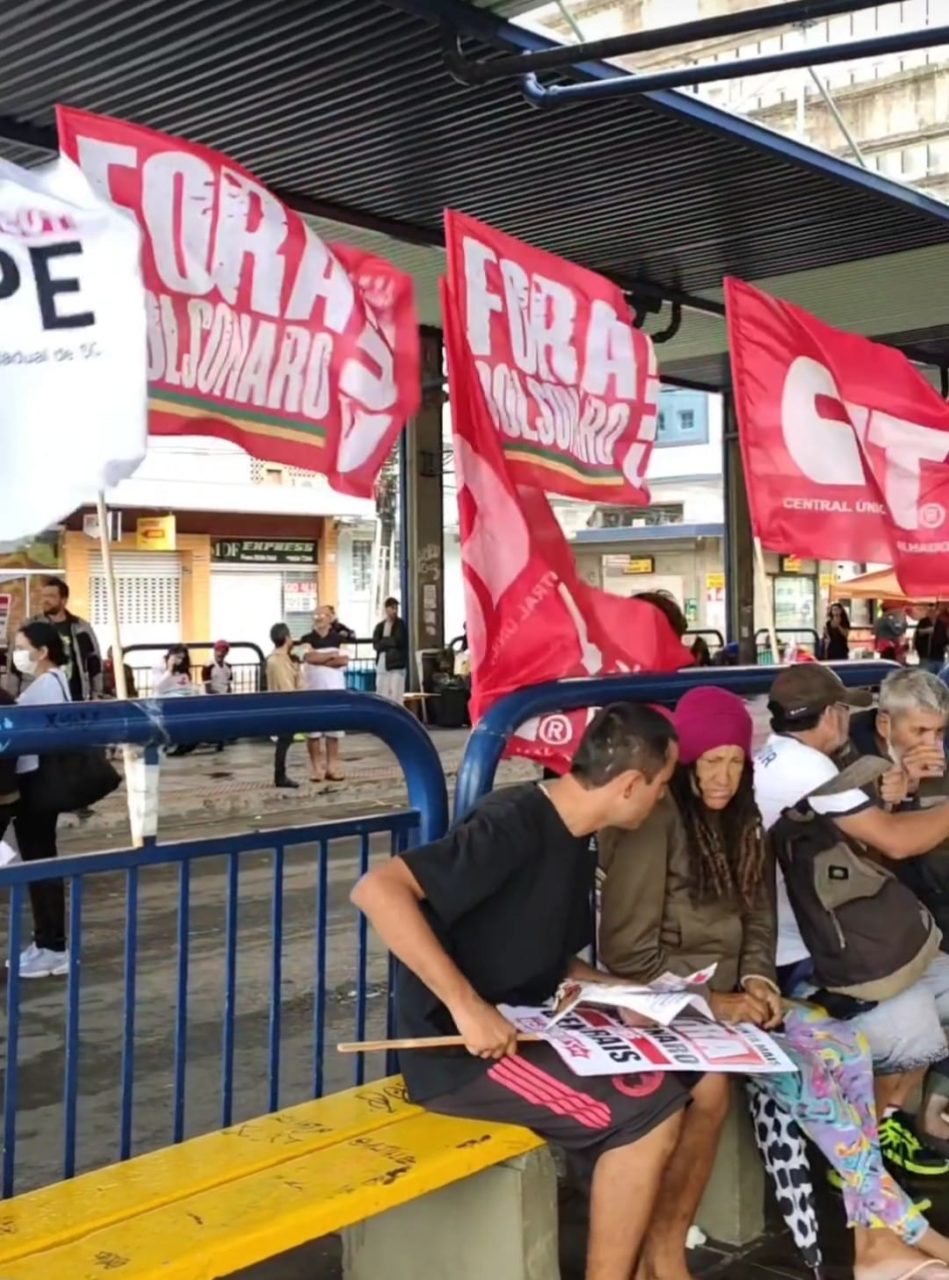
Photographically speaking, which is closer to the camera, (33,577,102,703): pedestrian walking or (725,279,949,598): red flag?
(725,279,949,598): red flag

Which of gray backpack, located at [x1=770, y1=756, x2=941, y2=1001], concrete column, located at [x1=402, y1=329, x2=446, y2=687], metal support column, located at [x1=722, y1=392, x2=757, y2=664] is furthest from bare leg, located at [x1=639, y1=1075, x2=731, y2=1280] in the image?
metal support column, located at [x1=722, y1=392, x2=757, y2=664]

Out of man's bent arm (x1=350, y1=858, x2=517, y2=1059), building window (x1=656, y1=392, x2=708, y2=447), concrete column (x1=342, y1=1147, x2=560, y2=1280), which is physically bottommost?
concrete column (x1=342, y1=1147, x2=560, y2=1280)

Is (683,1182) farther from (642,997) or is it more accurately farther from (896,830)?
(896,830)

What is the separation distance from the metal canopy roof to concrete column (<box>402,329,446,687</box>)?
155 inches

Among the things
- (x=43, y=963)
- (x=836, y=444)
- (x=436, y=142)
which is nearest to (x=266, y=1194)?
(x=836, y=444)

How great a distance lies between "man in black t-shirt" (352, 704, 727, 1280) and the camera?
3.11 metres

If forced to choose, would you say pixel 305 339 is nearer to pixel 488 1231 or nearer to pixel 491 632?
pixel 491 632

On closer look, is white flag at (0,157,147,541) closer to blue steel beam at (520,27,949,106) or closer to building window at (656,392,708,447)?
blue steel beam at (520,27,949,106)

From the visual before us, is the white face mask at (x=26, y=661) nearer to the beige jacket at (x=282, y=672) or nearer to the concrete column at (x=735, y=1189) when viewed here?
the concrete column at (x=735, y=1189)

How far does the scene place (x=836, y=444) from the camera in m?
5.81

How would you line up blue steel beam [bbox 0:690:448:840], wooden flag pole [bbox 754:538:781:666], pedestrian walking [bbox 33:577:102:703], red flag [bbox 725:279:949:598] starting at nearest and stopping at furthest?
blue steel beam [bbox 0:690:448:840] < wooden flag pole [bbox 754:538:781:666] < red flag [bbox 725:279:949:598] < pedestrian walking [bbox 33:577:102:703]

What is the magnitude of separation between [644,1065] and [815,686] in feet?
4.58

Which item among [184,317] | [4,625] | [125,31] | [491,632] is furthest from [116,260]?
[4,625]

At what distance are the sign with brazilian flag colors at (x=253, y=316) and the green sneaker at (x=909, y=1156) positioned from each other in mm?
2532
